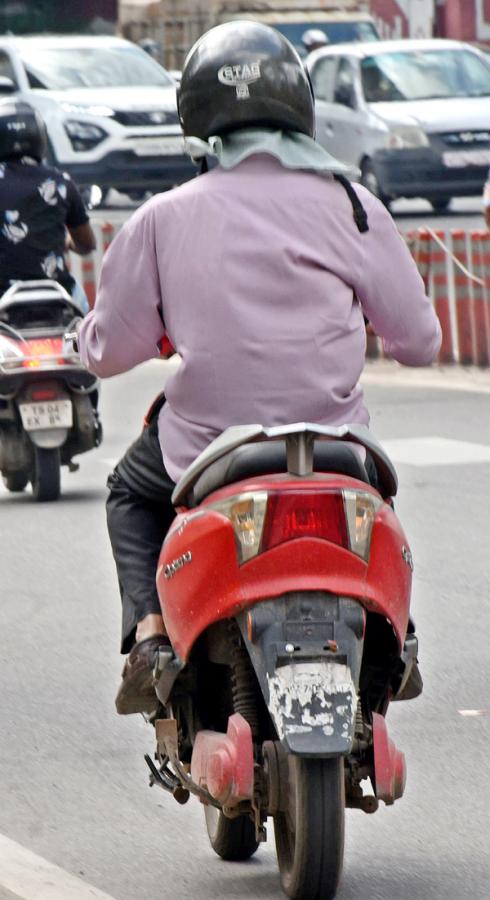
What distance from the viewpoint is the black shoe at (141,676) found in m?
4.80

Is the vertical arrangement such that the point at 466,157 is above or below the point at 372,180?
above

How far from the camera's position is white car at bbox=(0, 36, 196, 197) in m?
25.7

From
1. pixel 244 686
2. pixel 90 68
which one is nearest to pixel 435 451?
pixel 244 686

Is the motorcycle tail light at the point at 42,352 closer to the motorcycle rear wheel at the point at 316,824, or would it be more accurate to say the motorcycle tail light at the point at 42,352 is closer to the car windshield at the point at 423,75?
the motorcycle rear wheel at the point at 316,824

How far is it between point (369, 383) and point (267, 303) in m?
11.6

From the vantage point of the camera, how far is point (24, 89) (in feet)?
85.9

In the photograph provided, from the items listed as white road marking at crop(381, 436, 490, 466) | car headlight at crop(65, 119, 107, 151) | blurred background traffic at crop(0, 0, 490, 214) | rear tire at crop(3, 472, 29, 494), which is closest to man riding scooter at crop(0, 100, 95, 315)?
rear tire at crop(3, 472, 29, 494)

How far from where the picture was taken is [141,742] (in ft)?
20.6

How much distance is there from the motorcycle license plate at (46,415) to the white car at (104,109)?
48.2 ft

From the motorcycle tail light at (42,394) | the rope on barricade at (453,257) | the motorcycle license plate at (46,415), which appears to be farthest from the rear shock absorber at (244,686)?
the rope on barricade at (453,257)

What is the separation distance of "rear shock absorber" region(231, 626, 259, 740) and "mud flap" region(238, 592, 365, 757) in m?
0.12

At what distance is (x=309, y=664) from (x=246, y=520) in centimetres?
30

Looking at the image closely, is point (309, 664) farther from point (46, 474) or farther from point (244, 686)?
point (46, 474)

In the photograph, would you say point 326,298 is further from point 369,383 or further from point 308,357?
point 369,383
